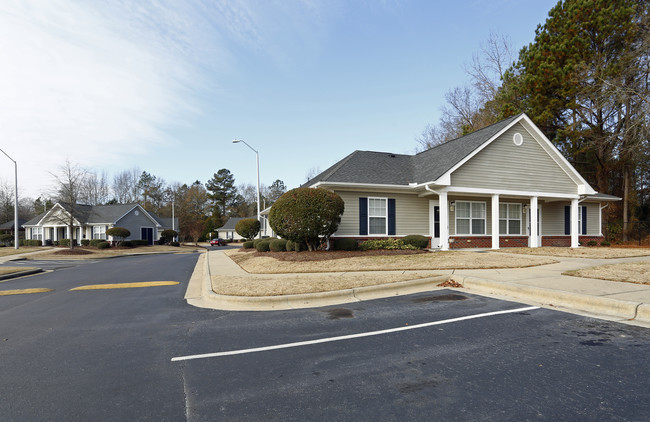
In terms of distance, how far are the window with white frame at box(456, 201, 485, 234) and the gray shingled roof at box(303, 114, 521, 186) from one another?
2554mm

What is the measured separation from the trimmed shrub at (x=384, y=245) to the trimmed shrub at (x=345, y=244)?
638mm

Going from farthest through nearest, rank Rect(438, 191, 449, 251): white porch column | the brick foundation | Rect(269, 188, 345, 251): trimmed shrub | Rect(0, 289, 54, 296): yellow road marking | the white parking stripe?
the brick foundation → Rect(438, 191, 449, 251): white porch column → Rect(269, 188, 345, 251): trimmed shrub → Rect(0, 289, 54, 296): yellow road marking → the white parking stripe

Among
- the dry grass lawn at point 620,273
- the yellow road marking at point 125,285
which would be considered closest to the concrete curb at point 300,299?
the yellow road marking at point 125,285

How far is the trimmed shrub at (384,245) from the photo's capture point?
54.4 feet

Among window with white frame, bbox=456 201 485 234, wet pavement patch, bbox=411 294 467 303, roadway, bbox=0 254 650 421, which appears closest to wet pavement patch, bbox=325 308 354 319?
roadway, bbox=0 254 650 421

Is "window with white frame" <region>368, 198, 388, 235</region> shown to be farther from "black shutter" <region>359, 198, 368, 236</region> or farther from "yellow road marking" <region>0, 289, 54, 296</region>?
"yellow road marking" <region>0, 289, 54, 296</region>

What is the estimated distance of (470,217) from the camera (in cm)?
1912

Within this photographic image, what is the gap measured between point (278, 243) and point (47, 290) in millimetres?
9224

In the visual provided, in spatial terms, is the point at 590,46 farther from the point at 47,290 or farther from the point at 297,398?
the point at 47,290

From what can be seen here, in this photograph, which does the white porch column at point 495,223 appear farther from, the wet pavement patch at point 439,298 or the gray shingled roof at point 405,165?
the wet pavement patch at point 439,298

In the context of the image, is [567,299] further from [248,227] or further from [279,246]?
[248,227]

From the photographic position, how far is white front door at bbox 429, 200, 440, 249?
18.6 m

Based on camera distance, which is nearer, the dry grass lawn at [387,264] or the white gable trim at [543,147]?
the dry grass lawn at [387,264]

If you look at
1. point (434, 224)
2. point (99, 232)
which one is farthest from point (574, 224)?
point (99, 232)
